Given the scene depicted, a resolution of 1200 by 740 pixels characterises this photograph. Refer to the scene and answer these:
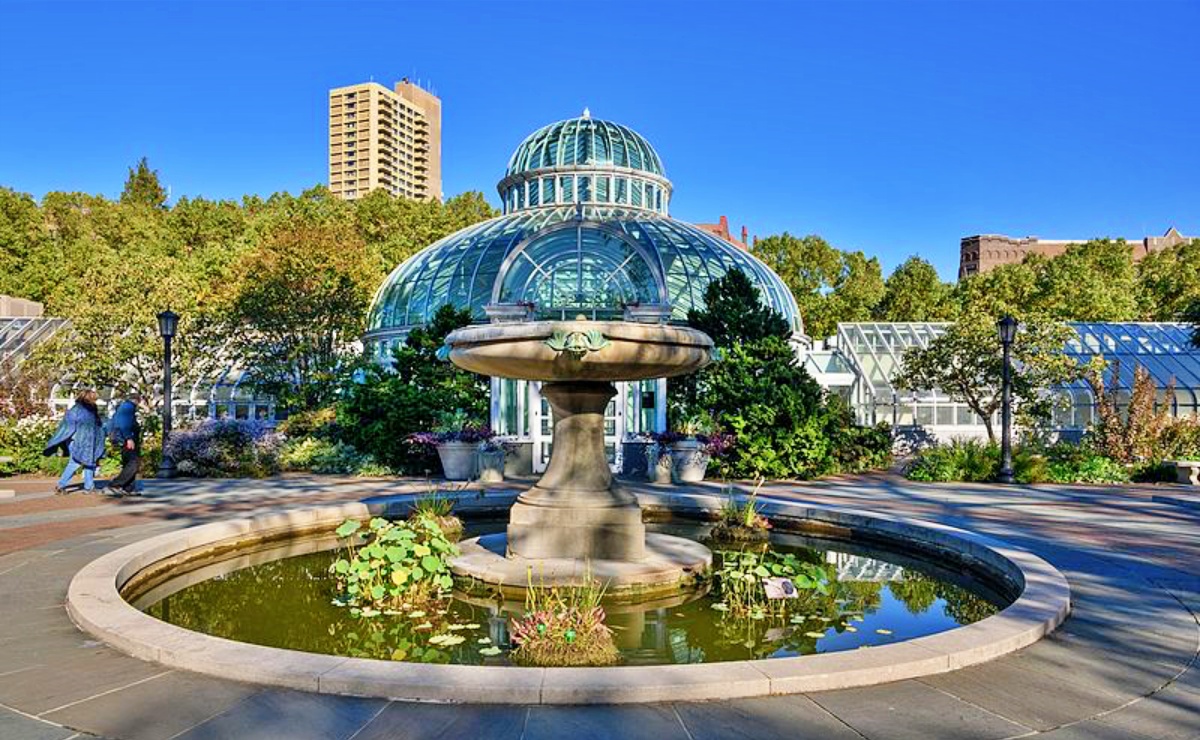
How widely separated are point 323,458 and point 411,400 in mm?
2620

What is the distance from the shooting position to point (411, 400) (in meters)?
17.7

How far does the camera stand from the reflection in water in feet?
18.1

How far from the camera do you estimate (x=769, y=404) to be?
1734 cm

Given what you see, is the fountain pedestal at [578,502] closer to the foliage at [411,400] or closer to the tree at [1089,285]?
the foliage at [411,400]

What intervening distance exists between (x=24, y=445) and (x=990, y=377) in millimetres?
24319

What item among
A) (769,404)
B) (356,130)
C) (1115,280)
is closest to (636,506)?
(769,404)

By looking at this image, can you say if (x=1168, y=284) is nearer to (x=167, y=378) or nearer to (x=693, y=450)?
(x=693, y=450)

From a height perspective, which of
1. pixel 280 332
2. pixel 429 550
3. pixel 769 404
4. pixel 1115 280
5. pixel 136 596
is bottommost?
pixel 136 596

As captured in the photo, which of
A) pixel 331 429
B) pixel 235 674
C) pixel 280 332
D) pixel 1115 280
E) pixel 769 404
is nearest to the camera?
pixel 235 674

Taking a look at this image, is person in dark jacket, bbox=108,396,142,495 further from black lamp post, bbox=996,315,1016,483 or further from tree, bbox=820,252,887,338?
tree, bbox=820,252,887,338

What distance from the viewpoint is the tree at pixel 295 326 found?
23.6 meters

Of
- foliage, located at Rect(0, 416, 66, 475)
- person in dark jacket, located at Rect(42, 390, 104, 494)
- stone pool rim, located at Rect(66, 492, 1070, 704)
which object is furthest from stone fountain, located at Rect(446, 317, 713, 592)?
foliage, located at Rect(0, 416, 66, 475)

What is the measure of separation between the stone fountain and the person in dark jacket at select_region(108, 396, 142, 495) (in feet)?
23.8

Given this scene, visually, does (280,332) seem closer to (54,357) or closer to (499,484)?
(54,357)
